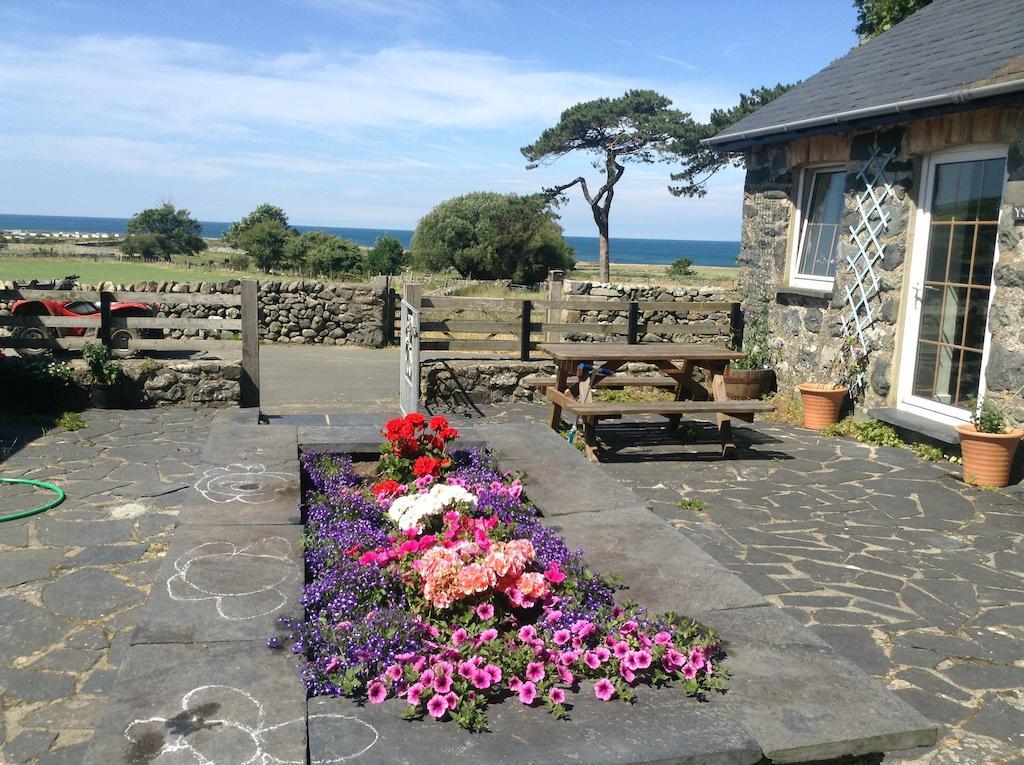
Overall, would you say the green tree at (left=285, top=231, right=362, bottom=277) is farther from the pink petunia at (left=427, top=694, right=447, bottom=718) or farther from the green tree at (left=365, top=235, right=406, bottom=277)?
the pink petunia at (left=427, top=694, right=447, bottom=718)

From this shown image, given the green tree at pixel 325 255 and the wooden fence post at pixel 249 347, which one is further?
the green tree at pixel 325 255

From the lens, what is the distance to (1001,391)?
718cm

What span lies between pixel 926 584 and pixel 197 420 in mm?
6483

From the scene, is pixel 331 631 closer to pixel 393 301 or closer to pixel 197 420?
pixel 197 420

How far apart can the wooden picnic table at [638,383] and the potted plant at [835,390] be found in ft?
3.88

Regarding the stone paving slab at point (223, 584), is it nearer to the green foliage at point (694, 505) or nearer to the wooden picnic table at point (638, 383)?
the green foliage at point (694, 505)

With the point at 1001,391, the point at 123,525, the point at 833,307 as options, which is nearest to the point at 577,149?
the point at 833,307

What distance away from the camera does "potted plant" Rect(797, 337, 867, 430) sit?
9.01 meters

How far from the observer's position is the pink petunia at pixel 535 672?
8.81 ft

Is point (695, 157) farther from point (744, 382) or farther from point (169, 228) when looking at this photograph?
point (169, 228)

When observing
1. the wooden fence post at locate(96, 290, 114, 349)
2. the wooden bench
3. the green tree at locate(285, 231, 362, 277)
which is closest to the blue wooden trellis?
the wooden bench

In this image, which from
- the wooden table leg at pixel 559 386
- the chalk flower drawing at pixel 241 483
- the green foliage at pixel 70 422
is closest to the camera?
the chalk flower drawing at pixel 241 483

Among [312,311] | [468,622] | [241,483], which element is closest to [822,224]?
[241,483]

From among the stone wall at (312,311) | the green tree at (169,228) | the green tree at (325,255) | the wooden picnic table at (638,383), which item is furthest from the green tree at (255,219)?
the wooden picnic table at (638,383)
